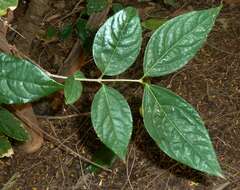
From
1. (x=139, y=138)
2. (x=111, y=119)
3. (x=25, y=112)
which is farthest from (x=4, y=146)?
(x=111, y=119)

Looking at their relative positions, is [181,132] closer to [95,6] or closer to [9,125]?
[9,125]

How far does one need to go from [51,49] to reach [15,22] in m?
0.28

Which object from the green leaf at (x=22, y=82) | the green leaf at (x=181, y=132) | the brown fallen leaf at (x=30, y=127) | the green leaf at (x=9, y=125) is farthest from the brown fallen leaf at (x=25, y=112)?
the green leaf at (x=181, y=132)

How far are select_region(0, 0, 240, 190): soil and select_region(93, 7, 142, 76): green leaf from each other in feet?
2.05

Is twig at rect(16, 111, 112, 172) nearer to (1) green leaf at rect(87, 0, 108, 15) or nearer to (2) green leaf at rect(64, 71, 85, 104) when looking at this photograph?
(1) green leaf at rect(87, 0, 108, 15)

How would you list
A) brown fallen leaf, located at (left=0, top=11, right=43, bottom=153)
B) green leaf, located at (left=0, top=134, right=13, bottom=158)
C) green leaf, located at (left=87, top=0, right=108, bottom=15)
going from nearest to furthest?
brown fallen leaf, located at (left=0, top=11, right=43, bottom=153), green leaf, located at (left=0, top=134, right=13, bottom=158), green leaf, located at (left=87, top=0, right=108, bottom=15)

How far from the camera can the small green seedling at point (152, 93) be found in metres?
0.69

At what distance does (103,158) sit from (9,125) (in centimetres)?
36

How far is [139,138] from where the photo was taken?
1380 millimetres

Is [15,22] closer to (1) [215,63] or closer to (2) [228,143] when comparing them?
(1) [215,63]

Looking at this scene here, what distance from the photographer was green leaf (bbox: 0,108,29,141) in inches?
41.4

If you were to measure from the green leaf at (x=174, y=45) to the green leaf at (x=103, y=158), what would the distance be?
619mm

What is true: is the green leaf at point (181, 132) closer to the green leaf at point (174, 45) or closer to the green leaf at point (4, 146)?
the green leaf at point (174, 45)

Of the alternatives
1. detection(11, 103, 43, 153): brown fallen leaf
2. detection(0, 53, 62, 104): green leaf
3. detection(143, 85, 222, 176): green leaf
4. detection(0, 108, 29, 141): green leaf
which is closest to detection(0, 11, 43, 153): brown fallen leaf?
detection(11, 103, 43, 153): brown fallen leaf
